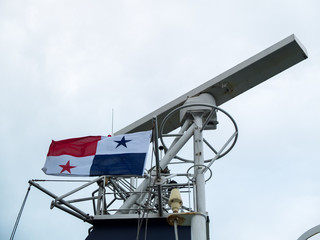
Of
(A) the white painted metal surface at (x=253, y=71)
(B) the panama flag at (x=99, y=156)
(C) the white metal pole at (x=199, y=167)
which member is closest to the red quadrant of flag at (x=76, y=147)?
(B) the panama flag at (x=99, y=156)

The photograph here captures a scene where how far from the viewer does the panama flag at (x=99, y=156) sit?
1034 cm

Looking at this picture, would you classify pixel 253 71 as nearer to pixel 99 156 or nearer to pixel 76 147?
pixel 99 156

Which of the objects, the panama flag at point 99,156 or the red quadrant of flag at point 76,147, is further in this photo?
the red quadrant of flag at point 76,147

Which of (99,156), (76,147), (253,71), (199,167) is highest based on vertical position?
(253,71)

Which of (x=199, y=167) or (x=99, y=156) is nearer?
(x=99, y=156)

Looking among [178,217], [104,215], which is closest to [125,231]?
[104,215]

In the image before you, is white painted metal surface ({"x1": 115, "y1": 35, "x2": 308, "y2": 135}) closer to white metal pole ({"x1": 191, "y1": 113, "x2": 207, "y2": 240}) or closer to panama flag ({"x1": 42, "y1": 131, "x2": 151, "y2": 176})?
white metal pole ({"x1": 191, "y1": 113, "x2": 207, "y2": 240})

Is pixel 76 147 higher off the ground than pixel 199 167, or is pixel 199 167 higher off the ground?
pixel 76 147

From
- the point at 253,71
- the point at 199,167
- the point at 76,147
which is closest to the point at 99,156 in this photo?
the point at 76,147

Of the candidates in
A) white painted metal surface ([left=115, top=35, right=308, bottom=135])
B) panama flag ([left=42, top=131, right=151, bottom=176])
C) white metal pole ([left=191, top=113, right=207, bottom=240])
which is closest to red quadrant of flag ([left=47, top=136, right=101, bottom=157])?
panama flag ([left=42, top=131, right=151, bottom=176])

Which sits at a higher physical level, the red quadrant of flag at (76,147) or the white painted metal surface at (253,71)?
the white painted metal surface at (253,71)

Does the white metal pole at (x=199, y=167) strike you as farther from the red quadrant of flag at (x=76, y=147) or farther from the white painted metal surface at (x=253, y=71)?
the red quadrant of flag at (x=76, y=147)

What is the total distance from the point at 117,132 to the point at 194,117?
3717mm

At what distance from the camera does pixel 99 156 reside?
10.9 meters
